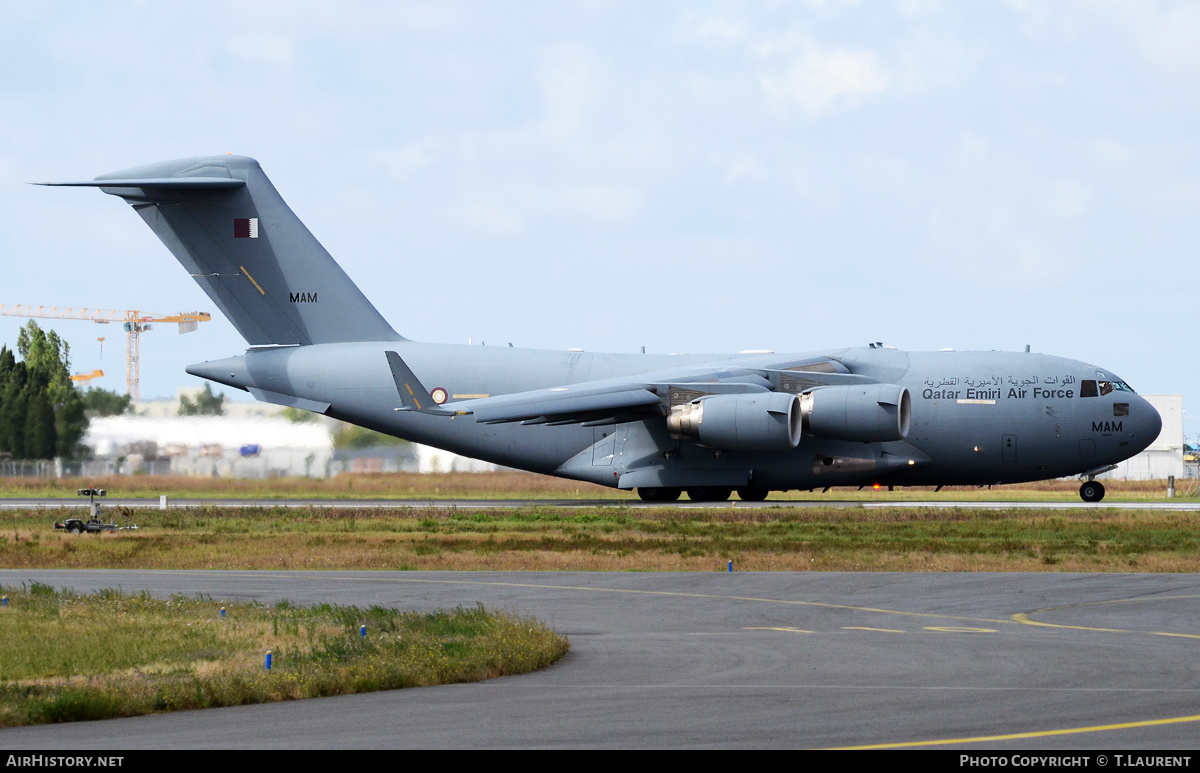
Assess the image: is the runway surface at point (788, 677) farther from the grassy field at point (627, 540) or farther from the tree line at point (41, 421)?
the tree line at point (41, 421)

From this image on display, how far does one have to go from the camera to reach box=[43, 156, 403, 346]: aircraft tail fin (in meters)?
41.1

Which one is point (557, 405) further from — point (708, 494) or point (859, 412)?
point (859, 412)

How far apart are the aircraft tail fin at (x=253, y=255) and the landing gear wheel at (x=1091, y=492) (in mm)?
21216

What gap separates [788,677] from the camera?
11844mm

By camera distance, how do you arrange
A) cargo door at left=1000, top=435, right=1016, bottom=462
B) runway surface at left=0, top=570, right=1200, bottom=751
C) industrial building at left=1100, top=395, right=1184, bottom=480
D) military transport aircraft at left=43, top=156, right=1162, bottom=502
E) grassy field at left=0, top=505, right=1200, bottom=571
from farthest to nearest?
industrial building at left=1100, top=395, right=1184, bottom=480 → cargo door at left=1000, top=435, right=1016, bottom=462 → military transport aircraft at left=43, top=156, right=1162, bottom=502 → grassy field at left=0, top=505, right=1200, bottom=571 → runway surface at left=0, top=570, right=1200, bottom=751

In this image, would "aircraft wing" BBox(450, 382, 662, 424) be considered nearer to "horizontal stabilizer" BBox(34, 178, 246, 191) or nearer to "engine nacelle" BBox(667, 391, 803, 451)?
"engine nacelle" BBox(667, 391, 803, 451)

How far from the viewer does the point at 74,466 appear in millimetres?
46031

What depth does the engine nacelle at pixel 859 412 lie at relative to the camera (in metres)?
35.3

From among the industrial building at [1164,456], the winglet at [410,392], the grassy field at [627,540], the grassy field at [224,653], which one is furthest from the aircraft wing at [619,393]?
the industrial building at [1164,456]

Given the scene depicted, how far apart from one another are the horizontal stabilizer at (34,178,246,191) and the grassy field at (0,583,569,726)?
25.0 metres

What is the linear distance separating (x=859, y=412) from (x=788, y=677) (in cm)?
2414

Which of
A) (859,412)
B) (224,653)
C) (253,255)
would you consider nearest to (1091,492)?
(859,412)

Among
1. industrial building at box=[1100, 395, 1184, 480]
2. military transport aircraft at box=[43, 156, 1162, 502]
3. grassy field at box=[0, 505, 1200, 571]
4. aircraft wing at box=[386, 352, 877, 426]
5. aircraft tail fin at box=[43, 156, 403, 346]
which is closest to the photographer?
grassy field at box=[0, 505, 1200, 571]

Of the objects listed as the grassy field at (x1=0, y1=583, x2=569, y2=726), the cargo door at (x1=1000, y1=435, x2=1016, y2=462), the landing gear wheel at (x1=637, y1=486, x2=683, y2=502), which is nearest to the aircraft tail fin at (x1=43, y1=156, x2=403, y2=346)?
the landing gear wheel at (x1=637, y1=486, x2=683, y2=502)
